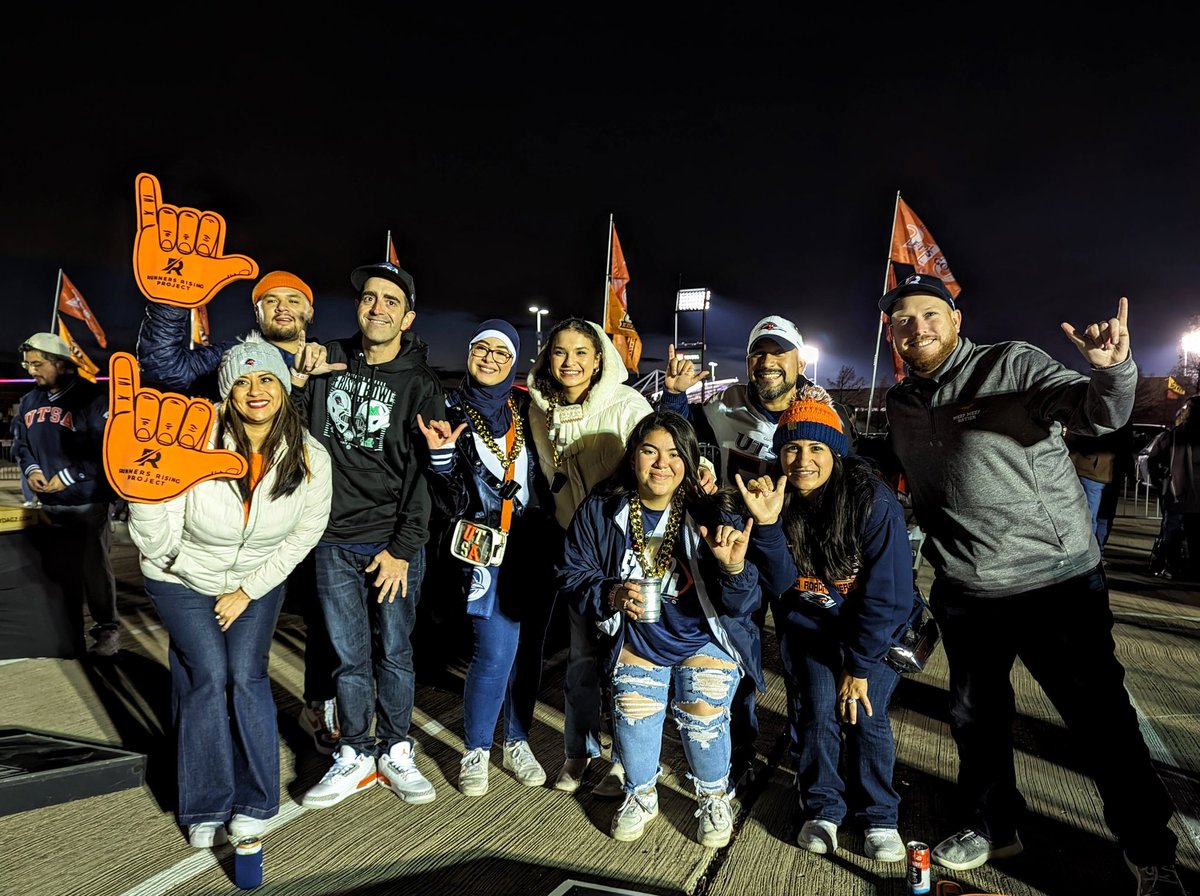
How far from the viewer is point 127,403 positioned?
2.63 metres

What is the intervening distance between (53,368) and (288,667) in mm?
2862

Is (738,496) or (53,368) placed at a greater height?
(53,368)

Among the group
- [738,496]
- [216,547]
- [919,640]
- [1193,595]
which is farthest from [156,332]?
[1193,595]

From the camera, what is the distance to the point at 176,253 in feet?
9.80

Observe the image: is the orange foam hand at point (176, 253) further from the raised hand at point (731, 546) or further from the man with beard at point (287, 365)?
the raised hand at point (731, 546)

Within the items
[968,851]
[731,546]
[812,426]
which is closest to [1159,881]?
[968,851]

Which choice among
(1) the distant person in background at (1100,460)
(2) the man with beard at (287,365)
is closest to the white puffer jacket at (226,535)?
(2) the man with beard at (287,365)

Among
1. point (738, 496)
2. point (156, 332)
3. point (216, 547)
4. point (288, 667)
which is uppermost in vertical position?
point (156, 332)

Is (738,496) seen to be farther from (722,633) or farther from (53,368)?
(53,368)

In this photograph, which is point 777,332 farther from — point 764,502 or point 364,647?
point 364,647

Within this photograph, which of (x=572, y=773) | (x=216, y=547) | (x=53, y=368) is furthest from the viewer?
(x=53, y=368)

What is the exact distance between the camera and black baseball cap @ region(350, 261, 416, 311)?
3.33m

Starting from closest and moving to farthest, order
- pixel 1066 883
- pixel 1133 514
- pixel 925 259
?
1. pixel 1066 883
2. pixel 925 259
3. pixel 1133 514

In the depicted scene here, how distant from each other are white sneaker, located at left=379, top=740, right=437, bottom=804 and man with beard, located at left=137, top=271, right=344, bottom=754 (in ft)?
1.54
